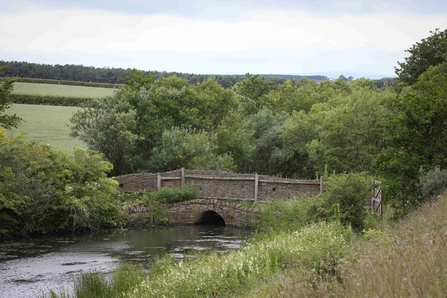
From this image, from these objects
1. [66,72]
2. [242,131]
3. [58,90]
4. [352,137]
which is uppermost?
[66,72]

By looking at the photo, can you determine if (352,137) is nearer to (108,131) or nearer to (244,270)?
(108,131)

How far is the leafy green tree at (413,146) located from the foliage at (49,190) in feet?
52.2

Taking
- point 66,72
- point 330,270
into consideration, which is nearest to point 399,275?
point 330,270

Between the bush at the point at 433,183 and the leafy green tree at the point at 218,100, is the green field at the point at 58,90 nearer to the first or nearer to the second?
the leafy green tree at the point at 218,100

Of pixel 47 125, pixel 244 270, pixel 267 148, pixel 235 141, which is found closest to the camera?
pixel 244 270

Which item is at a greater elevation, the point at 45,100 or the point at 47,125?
the point at 45,100

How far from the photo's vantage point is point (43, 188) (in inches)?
1114

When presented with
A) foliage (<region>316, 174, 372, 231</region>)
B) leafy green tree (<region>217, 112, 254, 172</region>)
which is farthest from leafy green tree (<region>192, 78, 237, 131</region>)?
foliage (<region>316, 174, 372, 231</region>)

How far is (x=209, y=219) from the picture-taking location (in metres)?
36.8

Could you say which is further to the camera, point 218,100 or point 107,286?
point 218,100

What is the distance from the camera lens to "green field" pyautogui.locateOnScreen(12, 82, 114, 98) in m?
75.2

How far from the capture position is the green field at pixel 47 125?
53.8 metres

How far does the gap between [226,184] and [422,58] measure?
2030cm

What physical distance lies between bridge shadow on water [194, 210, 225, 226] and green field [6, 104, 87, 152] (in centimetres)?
1752
